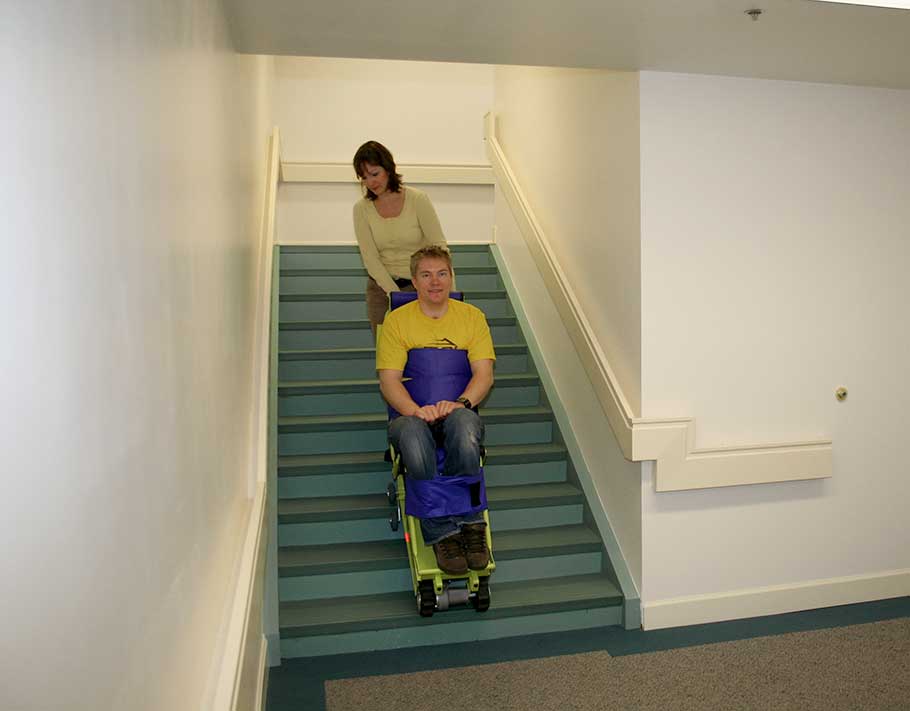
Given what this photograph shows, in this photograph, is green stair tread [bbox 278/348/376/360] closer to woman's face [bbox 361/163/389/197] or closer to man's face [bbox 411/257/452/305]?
woman's face [bbox 361/163/389/197]

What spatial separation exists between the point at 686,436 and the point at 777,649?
0.98 metres

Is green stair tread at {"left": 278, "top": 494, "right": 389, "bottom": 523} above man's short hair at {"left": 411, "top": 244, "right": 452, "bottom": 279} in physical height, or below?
below

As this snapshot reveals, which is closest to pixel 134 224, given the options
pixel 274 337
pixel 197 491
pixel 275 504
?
pixel 197 491

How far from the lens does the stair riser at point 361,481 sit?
4.49 meters

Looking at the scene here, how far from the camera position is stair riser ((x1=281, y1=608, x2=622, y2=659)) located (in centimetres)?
373

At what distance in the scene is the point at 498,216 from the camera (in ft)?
20.9

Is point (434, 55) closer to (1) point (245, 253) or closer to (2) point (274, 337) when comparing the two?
(1) point (245, 253)

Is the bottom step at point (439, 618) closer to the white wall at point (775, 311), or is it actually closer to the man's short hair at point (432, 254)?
the white wall at point (775, 311)

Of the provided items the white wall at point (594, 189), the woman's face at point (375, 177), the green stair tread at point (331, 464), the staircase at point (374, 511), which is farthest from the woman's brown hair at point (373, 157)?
the green stair tread at point (331, 464)

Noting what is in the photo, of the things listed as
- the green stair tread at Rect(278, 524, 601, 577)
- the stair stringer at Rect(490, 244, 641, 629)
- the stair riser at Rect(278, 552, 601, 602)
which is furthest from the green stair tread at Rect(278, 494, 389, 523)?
the stair stringer at Rect(490, 244, 641, 629)

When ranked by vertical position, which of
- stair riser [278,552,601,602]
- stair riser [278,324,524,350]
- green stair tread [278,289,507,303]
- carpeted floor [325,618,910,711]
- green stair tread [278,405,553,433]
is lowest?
carpeted floor [325,618,910,711]

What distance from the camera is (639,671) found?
353 centimetres

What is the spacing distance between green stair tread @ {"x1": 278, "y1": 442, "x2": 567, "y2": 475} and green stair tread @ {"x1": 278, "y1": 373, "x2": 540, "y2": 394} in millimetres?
→ 421

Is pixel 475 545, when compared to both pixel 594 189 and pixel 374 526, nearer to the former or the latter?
pixel 374 526
